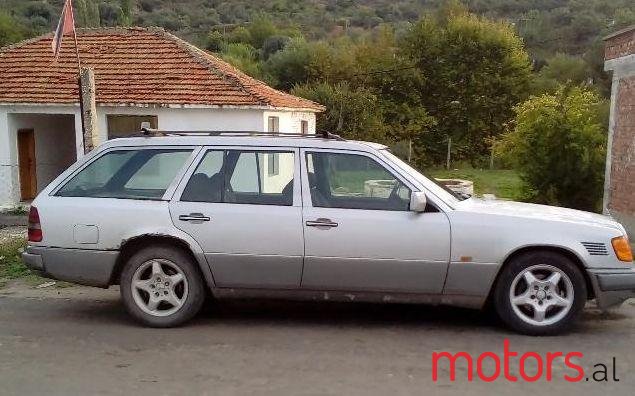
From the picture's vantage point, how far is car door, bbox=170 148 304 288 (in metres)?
5.54

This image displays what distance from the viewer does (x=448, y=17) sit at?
36.5 m

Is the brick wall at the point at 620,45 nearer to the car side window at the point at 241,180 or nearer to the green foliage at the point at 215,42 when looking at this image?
the car side window at the point at 241,180

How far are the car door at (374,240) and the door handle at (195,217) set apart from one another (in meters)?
0.88

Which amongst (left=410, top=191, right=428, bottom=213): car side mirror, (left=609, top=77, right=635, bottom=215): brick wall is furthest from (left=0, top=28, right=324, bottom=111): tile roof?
(left=410, top=191, right=428, bottom=213): car side mirror

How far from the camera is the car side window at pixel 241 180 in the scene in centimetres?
569

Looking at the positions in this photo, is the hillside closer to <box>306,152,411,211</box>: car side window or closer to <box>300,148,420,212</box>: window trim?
<box>300,148,420,212</box>: window trim

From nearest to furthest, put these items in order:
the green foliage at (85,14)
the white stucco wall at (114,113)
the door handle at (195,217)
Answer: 1. the door handle at (195,217)
2. the white stucco wall at (114,113)
3. the green foliage at (85,14)

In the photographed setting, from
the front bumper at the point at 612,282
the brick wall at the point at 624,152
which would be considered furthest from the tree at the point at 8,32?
the front bumper at the point at 612,282

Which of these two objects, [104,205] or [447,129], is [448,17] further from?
[104,205]

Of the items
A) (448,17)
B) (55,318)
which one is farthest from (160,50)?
(448,17)

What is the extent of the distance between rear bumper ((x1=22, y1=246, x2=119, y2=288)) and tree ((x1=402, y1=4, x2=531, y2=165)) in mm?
28161

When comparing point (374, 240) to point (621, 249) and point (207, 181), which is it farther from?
point (621, 249)

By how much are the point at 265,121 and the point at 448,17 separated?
81.4ft

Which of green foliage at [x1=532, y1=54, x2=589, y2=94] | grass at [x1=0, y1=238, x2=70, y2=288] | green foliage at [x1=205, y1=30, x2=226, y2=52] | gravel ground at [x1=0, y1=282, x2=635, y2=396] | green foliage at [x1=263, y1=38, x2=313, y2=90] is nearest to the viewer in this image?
gravel ground at [x1=0, y1=282, x2=635, y2=396]
